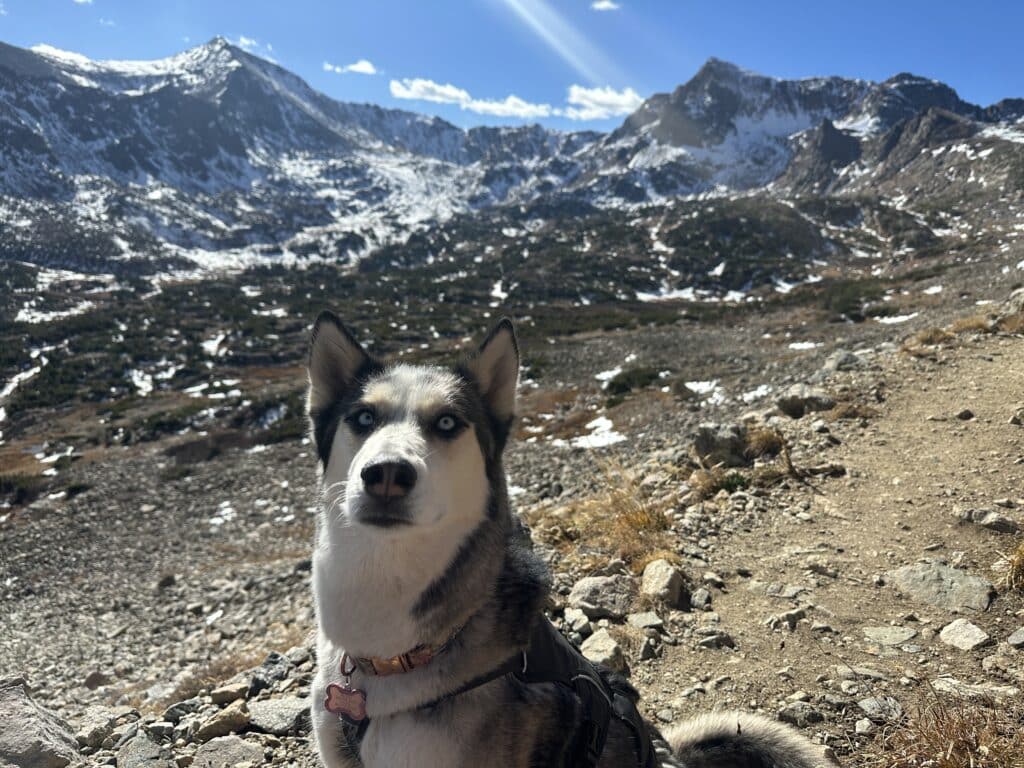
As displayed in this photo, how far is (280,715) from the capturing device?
5.33 meters

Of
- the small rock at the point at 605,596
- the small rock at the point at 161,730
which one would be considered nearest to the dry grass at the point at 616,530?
the small rock at the point at 605,596

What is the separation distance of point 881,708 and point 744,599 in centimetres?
177

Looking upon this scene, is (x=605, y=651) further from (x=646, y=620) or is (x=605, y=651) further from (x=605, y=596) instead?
(x=605, y=596)

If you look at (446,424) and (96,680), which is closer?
(446,424)

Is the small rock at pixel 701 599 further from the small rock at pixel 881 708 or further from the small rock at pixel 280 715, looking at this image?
the small rock at pixel 280 715

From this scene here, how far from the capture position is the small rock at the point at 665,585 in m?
5.80

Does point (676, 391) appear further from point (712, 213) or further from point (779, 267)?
point (712, 213)

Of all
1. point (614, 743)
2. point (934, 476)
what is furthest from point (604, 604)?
point (934, 476)

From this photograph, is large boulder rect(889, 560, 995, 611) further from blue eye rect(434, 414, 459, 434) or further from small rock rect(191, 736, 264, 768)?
small rock rect(191, 736, 264, 768)

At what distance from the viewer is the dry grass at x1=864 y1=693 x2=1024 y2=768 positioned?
324cm

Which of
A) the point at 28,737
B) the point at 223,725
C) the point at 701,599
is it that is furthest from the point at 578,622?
the point at 28,737

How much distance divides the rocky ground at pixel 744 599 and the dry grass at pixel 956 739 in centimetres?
21

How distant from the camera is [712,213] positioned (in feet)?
528

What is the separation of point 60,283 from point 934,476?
541ft
